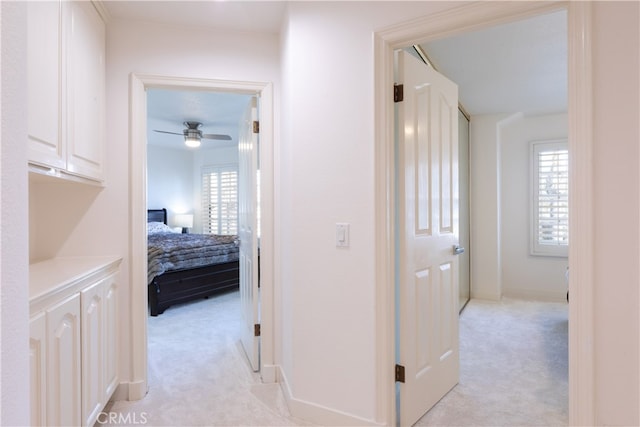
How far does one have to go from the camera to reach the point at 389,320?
1691mm

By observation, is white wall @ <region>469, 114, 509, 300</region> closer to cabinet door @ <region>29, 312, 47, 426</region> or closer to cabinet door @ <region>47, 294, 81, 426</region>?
cabinet door @ <region>47, 294, 81, 426</region>

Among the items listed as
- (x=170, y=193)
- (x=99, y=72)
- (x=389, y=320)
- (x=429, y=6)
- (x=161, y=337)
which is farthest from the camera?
(x=170, y=193)

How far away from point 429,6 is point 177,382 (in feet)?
8.99

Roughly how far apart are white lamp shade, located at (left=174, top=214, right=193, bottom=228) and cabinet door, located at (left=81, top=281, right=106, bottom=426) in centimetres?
559

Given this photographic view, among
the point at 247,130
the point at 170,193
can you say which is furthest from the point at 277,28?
the point at 170,193

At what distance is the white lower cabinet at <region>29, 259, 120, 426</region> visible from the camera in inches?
47.9

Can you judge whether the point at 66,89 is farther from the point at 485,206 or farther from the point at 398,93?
the point at 485,206

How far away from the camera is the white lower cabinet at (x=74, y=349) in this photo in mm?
1216

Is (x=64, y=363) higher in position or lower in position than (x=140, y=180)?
lower

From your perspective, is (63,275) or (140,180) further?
(140,180)

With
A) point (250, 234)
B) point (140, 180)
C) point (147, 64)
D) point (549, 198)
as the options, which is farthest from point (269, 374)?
point (549, 198)

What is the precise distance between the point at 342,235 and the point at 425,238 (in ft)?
1.67

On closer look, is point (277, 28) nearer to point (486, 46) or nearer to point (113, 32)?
point (113, 32)

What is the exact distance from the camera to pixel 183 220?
281 inches
